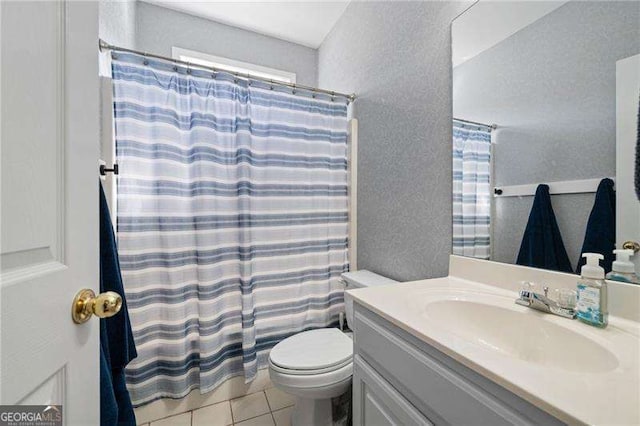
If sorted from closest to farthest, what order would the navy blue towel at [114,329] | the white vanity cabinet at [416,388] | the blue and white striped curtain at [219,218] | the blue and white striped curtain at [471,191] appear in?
the white vanity cabinet at [416,388] → the navy blue towel at [114,329] → the blue and white striped curtain at [471,191] → the blue and white striped curtain at [219,218]

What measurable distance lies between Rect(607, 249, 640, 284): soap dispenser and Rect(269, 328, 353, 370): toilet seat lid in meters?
1.01

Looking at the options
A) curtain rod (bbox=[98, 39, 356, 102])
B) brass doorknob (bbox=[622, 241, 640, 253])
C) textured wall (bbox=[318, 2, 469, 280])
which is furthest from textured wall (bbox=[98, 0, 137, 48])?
brass doorknob (bbox=[622, 241, 640, 253])

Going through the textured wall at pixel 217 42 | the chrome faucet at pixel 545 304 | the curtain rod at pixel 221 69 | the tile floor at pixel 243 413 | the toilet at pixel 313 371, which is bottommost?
the tile floor at pixel 243 413

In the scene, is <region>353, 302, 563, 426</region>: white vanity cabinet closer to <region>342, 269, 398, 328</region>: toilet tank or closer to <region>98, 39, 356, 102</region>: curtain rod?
<region>342, 269, 398, 328</region>: toilet tank

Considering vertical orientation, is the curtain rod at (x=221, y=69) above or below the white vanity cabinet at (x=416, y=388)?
above

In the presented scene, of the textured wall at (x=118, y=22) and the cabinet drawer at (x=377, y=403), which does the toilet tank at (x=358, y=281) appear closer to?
the cabinet drawer at (x=377, y=403)

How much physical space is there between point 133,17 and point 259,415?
8.81 feet

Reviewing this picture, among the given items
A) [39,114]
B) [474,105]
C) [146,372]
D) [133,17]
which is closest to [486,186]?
[474,105]

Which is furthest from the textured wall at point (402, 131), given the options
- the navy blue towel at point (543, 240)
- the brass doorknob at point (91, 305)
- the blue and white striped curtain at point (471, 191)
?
the brass doorknob at point (91, 305)

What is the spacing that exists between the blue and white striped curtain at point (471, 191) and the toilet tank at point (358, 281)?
19.2 inches

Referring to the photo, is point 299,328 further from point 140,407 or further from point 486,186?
point 486,186

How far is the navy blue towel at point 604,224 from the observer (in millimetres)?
725

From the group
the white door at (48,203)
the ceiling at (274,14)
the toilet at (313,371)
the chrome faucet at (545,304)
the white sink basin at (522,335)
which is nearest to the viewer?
the white door at (48,203)

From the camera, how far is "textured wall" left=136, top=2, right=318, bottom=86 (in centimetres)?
194
